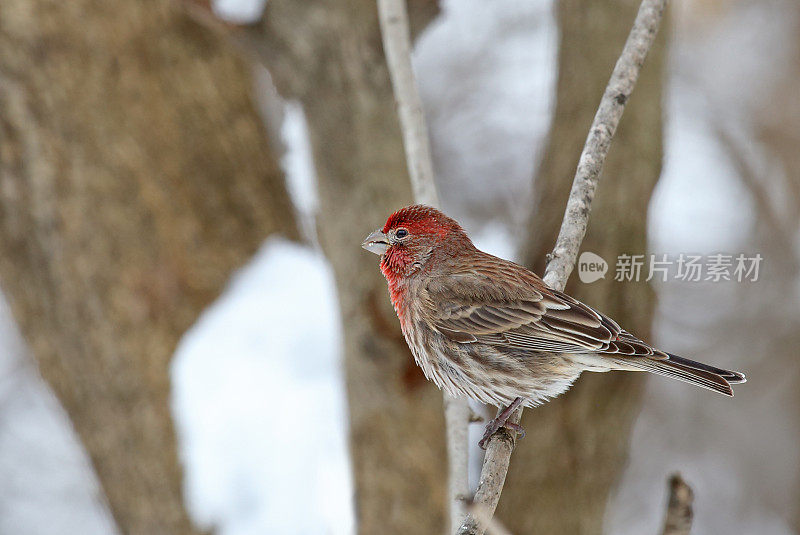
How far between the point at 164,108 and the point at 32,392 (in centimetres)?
697

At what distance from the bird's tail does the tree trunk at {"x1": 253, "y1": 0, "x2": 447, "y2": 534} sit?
7.04 ft

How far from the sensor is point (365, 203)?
4.71 metres

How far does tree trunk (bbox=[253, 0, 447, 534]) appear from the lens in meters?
4.64

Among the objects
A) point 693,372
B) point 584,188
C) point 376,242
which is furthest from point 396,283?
point 693,372

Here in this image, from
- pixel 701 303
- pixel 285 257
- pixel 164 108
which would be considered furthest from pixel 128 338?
pixel 701 303

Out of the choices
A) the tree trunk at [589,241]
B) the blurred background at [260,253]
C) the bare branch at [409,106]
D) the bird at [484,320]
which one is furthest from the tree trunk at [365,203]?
the bird at [484,320]

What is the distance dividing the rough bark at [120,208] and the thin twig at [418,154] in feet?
7.64

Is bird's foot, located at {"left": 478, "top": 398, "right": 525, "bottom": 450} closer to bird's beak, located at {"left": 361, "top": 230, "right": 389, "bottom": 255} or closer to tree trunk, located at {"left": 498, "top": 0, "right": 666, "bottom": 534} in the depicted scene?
bird's beak, located at {"left": 361, "top": 230, "right": 389, "bottom": 255}

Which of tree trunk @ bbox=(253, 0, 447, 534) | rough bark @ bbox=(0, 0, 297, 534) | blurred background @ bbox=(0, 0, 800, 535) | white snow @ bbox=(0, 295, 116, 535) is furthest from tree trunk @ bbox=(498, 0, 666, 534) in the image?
white snow @ bbox=(0, 295, 116, 535)

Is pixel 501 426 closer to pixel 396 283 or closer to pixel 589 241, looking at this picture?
pixel 396 283

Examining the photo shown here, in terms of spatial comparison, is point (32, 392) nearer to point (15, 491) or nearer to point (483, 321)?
point (15, 491)

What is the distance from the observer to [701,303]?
25.4 feet

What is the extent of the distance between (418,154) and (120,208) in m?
2.66

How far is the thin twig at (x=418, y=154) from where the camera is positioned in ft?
8.93
